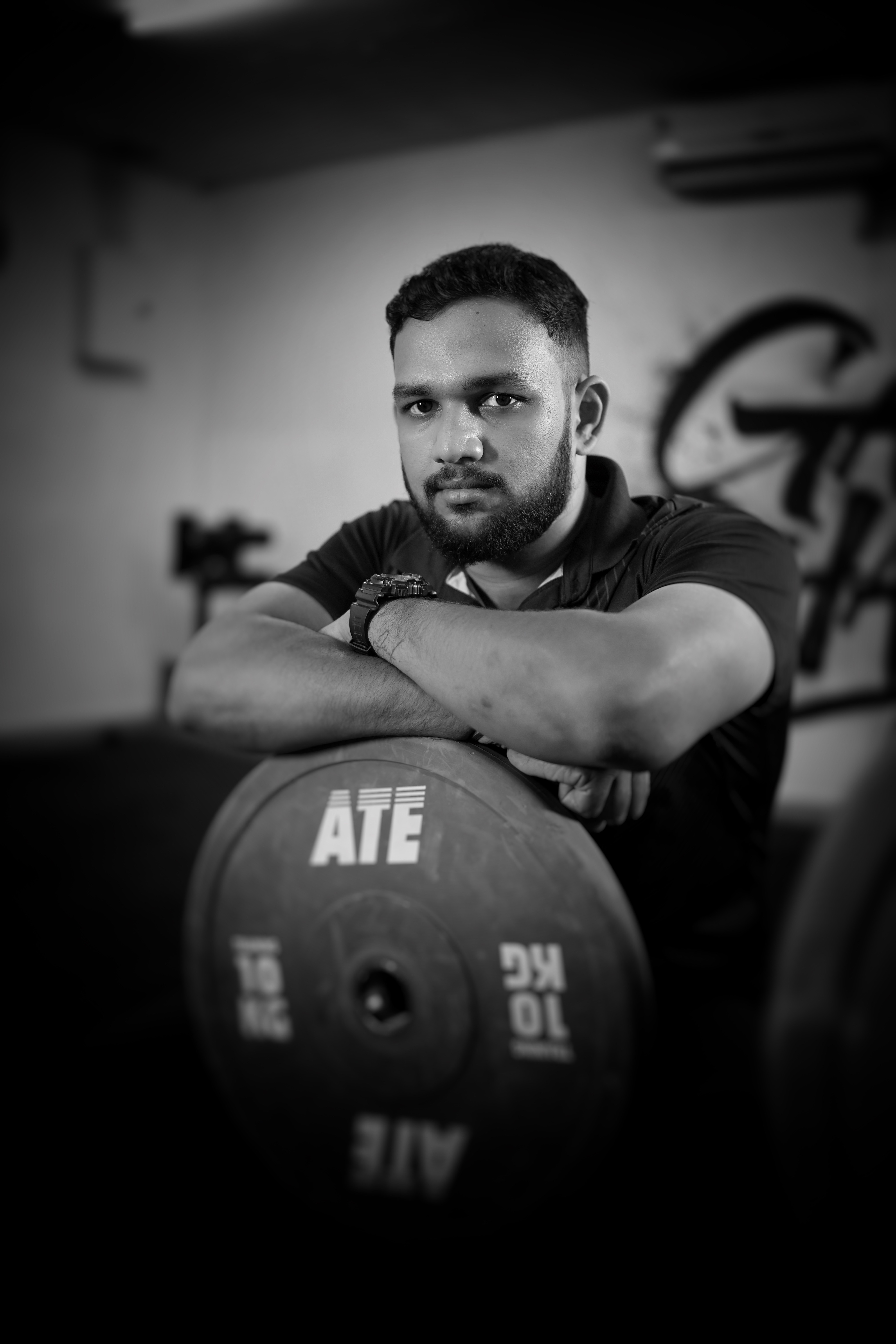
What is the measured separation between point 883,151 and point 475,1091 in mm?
1049

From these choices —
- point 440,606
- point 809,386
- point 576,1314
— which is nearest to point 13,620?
point 440,606

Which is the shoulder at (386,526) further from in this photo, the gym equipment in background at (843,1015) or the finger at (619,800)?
the gym equipment in background at (843,1015)

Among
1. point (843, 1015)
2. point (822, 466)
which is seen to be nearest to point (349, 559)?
point (843, 1015)

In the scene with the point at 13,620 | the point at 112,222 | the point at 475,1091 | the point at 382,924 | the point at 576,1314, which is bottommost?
the point at 576,1314

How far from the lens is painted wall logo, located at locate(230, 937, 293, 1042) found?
73cm

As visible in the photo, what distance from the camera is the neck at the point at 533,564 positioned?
642mm

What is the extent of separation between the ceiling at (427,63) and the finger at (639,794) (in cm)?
57

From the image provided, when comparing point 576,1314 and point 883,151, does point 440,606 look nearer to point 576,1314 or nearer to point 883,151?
point 576,1314

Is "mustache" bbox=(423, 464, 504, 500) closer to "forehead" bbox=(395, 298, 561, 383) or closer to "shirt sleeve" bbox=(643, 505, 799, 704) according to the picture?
"forehead" bbox=(395, 298, 561, 383)

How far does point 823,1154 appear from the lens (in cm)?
54

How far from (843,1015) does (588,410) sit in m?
0.40

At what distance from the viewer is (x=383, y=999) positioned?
68cm

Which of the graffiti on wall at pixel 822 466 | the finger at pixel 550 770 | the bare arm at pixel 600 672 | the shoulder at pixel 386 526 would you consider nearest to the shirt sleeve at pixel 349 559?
the shoulder at pixel 386 526

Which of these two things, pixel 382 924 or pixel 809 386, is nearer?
pixel 382 924
